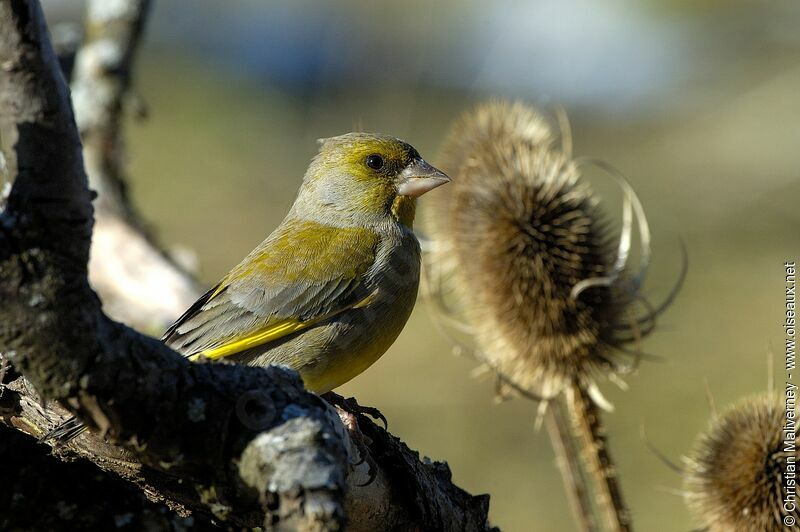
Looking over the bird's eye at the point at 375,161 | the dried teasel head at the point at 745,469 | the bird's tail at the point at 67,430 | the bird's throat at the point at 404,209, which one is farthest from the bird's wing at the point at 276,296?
the dried teasel head at the point at 745,469

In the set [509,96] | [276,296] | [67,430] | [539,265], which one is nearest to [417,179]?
[539,265]

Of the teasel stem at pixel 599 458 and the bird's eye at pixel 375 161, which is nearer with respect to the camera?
the teasel stem at pixel 599 458

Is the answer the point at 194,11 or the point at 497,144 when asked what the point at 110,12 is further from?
the point at 194,11

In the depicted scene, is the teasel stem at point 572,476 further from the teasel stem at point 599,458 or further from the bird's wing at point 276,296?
the bird's wing at point 276,296

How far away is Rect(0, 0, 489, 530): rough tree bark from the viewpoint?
156 centimetres

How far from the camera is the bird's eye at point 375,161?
3.99 meters

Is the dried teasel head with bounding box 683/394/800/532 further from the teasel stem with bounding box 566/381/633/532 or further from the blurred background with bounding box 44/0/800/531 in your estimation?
the blurred background with bounding box 44/0/800/531

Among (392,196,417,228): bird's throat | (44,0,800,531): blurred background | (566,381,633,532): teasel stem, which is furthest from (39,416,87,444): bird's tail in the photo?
(44,0,800,531): blurred background

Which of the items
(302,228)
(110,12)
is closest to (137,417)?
(302,228)

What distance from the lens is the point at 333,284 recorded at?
11.3 feet

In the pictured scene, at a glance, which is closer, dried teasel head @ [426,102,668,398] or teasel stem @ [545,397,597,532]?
teasel stem @ [545,397,597,532]

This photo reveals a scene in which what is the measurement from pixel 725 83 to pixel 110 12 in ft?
33.8

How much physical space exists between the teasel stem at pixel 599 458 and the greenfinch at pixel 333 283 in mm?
1006

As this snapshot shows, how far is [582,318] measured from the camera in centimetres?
406
